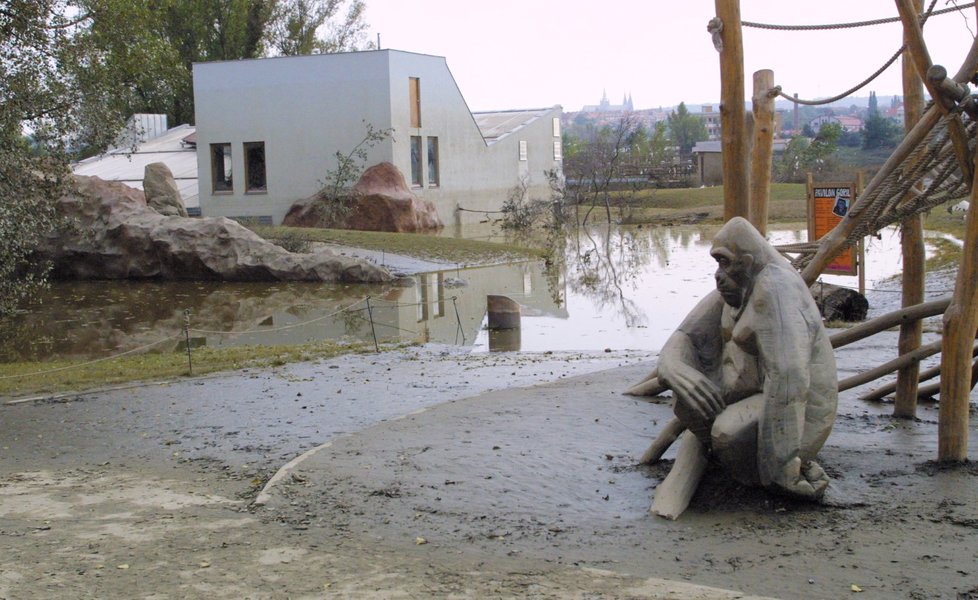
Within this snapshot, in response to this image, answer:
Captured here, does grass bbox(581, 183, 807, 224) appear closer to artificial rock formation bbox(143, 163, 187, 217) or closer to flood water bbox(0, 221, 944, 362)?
flood water bbox(0, 221, 944, 362)

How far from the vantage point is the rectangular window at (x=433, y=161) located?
43.2m

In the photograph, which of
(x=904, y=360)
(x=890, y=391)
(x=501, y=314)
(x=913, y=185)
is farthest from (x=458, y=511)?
(x=501, y=314)

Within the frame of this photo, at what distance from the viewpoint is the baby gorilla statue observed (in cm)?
621

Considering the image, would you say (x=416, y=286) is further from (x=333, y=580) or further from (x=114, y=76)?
(x=333, y=580)

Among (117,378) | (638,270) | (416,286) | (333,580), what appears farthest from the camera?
(638,270)

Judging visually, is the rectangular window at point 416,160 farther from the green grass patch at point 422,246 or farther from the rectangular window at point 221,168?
the green grass patch at point 422,246

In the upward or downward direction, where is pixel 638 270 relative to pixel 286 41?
downward

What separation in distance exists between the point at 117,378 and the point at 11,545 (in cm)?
701

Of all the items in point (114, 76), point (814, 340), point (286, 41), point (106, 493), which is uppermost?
point (286, 41)

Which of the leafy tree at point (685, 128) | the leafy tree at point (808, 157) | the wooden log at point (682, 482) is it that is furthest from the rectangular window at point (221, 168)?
the leafy tree at point (685, 128)

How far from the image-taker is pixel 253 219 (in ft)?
124

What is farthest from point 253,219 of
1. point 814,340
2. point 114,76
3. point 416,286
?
point 814,340

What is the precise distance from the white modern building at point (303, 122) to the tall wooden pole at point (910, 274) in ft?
99.9

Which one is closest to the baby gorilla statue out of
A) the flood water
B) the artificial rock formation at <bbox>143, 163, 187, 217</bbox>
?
the flood water
